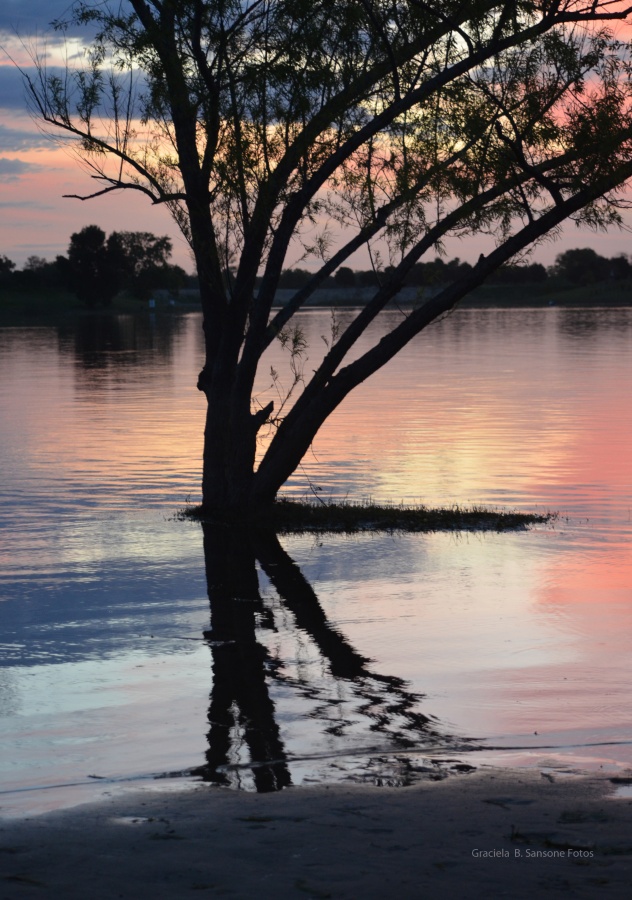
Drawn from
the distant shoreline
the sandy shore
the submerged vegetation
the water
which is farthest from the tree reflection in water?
the distant shoreline

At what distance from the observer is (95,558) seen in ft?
43.1

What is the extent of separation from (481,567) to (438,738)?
5.56 m

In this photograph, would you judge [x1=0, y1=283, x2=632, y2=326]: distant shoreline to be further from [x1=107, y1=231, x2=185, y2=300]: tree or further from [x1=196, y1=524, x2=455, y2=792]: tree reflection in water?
[x1=196, y1=524, x2=455, y2=792]: tree reflection in water

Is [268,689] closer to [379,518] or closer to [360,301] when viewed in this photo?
[379,518]

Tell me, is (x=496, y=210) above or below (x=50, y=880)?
above

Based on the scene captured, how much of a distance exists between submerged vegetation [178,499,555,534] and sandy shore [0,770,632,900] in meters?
8.85

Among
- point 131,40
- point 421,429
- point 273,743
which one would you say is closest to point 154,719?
point 273,743

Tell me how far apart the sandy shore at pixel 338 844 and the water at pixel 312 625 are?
502 millimetres

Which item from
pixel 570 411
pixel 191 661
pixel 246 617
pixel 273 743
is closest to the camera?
pixel 273 743

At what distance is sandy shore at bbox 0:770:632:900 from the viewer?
4.68 metres

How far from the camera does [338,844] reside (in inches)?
201

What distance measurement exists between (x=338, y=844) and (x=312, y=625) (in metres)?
5.11

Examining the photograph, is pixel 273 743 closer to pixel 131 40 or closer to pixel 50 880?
pixel 50 880

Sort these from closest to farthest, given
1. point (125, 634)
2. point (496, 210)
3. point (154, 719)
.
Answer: point (154, 719) → point (125, 634) → point (496, 210)
